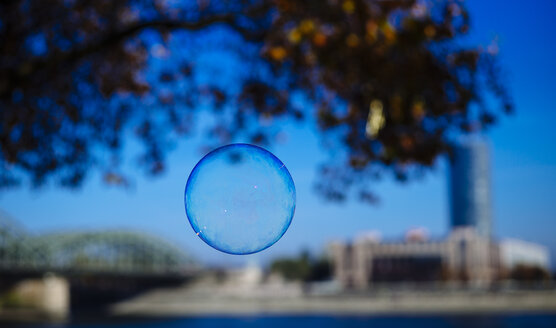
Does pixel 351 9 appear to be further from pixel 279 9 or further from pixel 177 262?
pixel 177 262

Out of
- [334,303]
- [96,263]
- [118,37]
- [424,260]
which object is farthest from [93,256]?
[118,37]

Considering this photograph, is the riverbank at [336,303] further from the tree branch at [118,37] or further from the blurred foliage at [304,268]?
the tree branch at [118,37]

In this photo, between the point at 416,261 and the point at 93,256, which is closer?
the point at 93,256

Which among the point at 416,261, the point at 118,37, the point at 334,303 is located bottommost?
the point at 334,303

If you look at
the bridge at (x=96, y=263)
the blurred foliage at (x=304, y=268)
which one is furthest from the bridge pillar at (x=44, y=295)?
the blurred foliage at (x=304, y=268)

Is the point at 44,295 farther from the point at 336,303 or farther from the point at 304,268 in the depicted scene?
the point at 304,268

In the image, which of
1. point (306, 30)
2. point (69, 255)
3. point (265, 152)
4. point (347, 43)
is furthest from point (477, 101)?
point (69, 255)

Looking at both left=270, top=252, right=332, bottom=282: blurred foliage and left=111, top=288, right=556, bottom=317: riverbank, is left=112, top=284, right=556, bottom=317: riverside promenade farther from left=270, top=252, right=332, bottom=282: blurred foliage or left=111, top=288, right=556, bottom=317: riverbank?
left=270, top=252, right=332, bottom=282: blurred foliage
